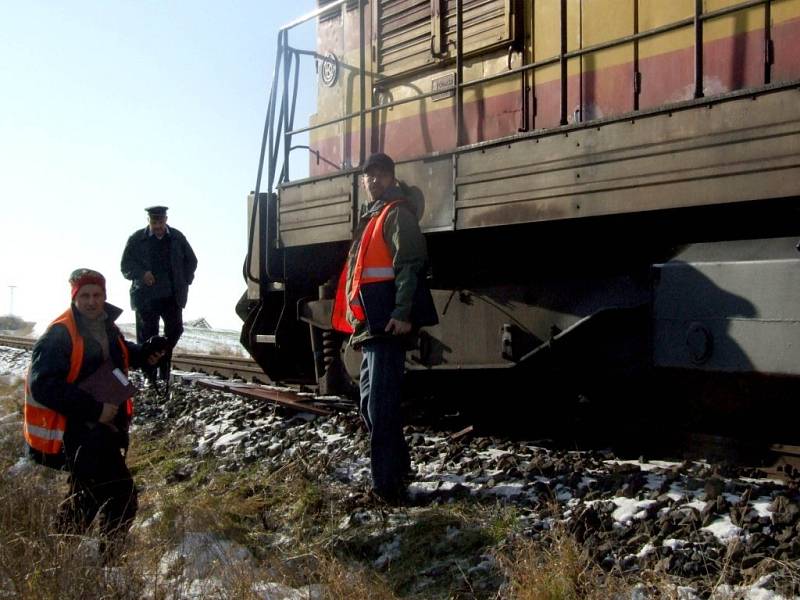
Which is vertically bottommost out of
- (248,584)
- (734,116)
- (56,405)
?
(248,584)

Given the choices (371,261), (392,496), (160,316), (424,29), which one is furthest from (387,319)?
(160,316)

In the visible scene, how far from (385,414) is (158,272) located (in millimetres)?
4232

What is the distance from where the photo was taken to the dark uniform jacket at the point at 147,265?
7582 mm

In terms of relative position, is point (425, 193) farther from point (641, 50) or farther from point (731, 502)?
point (731, 502)

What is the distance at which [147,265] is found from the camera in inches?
301

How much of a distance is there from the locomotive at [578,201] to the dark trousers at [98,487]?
2.33 metres

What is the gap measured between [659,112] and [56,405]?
302 centimetres

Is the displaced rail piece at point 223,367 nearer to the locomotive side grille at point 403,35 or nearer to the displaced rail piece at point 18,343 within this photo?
the locomotive side grille at point 403,35

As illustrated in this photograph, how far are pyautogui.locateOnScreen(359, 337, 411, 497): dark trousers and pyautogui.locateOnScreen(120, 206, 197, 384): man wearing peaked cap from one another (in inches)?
155

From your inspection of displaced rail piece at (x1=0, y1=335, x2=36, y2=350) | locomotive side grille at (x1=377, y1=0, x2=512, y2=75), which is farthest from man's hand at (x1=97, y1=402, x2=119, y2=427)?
displaced rail piece at (x1=0, y1=335, x2=36, y2=350)

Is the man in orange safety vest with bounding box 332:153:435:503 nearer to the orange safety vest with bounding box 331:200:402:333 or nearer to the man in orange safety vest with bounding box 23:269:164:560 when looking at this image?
the orange safety vest with bounding box 331:200:402:333

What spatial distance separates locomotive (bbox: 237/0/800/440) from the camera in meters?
3.75

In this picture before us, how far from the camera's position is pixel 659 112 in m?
3.93

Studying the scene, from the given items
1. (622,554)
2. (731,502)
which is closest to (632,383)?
(731,502)
